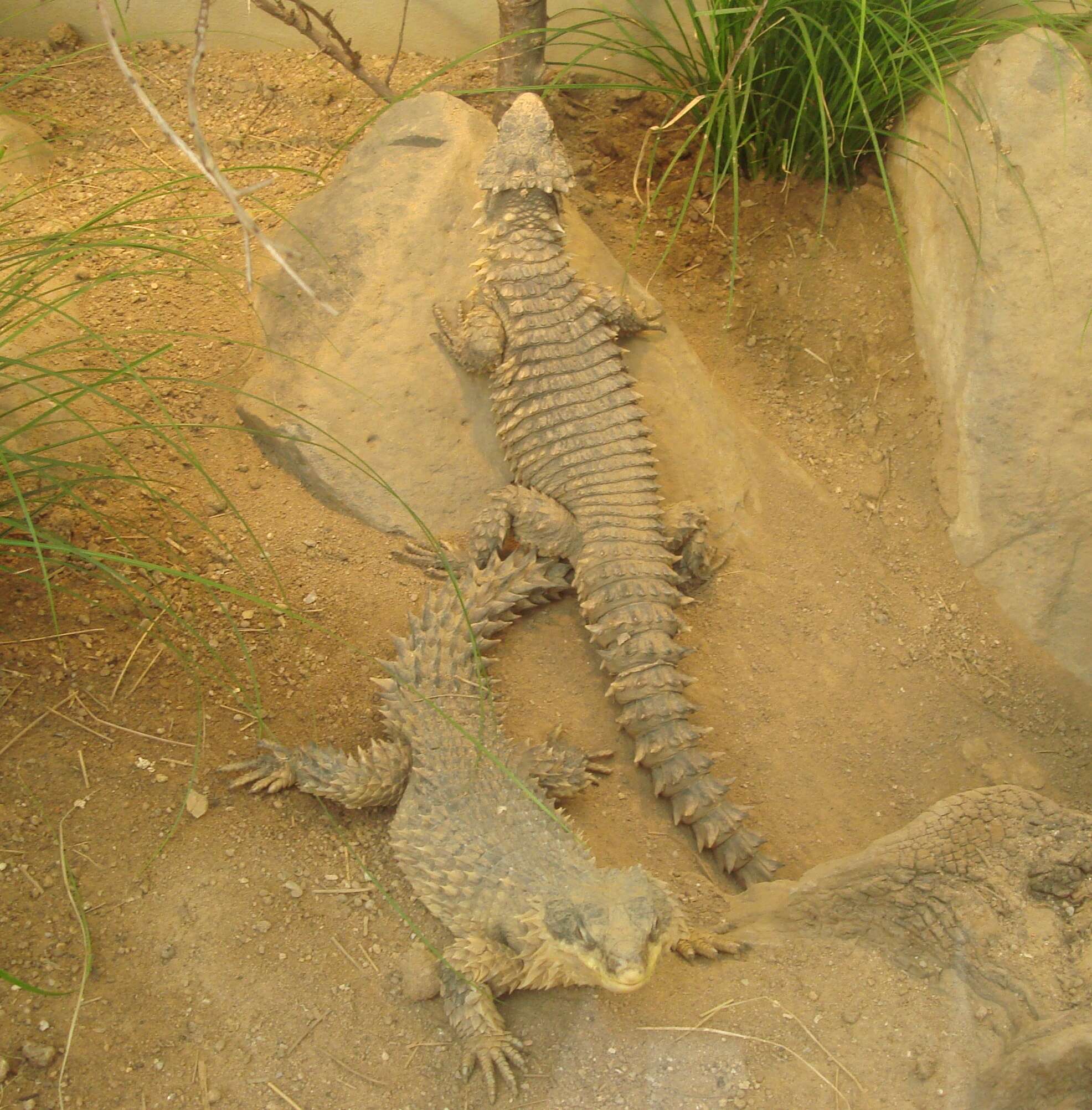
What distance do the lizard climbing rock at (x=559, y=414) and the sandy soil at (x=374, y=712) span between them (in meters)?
0.25

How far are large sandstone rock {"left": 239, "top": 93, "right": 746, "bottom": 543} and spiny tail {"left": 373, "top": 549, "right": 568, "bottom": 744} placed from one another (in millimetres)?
333

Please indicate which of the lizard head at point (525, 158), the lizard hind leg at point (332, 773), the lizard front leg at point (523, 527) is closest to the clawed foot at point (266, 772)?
the lizard hind leg at point (332, 773)

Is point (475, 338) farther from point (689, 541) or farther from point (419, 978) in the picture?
point (419, 978)

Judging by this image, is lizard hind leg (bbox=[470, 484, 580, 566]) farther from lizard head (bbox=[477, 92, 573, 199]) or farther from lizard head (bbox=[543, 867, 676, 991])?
lizard head (bbox=[543, 867, 676, 991])

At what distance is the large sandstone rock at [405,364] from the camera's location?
337 cm

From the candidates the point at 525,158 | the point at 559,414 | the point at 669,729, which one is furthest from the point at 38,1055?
the point at 525,158

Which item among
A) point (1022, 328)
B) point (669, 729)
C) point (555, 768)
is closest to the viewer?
point (555, 768)

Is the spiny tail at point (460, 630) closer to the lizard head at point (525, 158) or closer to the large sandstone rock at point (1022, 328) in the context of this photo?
the lizard head at point (525, 158)

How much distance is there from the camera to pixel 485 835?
2533 millimetres

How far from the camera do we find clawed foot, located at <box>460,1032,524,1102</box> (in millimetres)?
2246

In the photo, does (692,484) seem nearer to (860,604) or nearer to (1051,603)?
(860,604)

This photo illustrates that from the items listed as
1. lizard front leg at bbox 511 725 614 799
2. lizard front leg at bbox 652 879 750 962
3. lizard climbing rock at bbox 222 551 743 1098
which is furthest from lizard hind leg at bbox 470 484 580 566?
lizard front leg at bbox 652 879 750 962

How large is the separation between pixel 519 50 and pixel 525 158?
0.90 m

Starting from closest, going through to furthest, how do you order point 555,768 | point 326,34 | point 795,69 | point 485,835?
point 485,835 < point 555,768 < point 795,69 < point 326,34
